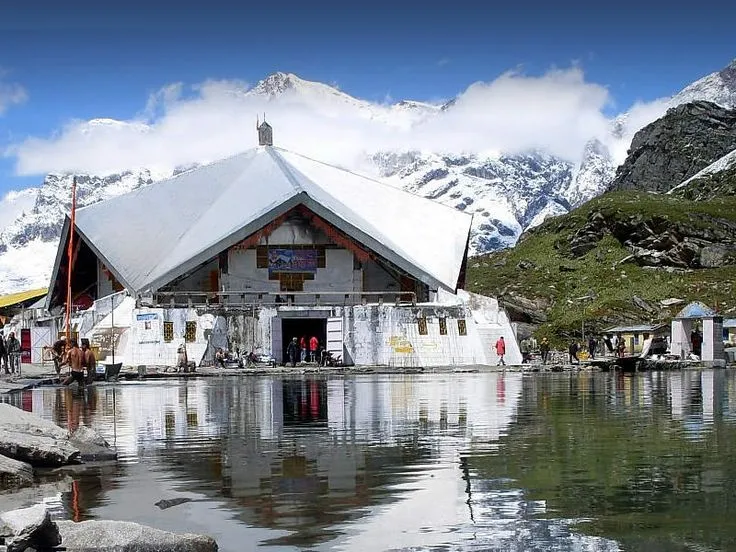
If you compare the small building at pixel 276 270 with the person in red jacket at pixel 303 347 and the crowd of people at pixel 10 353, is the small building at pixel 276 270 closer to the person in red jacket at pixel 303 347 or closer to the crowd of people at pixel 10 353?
the person in red jacket at pixel 303 347

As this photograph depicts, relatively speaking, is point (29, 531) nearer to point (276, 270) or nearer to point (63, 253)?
point (276, 270)

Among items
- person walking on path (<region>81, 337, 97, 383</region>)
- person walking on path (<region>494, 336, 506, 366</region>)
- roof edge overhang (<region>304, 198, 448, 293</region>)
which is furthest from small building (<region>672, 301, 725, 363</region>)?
person walking on path (<region>81, 337, 97, 383</region>)

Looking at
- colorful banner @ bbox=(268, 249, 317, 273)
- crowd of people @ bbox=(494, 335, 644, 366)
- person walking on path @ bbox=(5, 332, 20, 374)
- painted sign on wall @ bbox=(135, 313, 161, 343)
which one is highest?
colorful banner @ bbox=(268, 249, 317, 273)

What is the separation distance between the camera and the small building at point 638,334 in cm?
5728

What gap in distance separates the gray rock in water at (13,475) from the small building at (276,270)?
32.2 meters

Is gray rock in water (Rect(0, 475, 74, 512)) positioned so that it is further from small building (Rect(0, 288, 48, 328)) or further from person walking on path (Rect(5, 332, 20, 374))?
small building (Rect(0, 288, 48, 328))

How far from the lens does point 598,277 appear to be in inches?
3157

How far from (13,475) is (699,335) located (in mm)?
41651

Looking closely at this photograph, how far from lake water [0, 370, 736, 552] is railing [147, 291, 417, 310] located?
25.2 m

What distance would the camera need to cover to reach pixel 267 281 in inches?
1980

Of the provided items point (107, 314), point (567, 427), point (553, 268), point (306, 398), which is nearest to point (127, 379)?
point (107, 314)

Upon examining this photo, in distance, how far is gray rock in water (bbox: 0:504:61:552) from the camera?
661cm

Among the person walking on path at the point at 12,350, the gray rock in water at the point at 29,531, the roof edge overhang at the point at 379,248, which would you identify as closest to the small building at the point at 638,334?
the roof edge overhang at the point at 379,248

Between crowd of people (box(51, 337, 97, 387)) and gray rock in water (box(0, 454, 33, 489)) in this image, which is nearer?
gray rock in water (box(0, 454, 33, 489))
